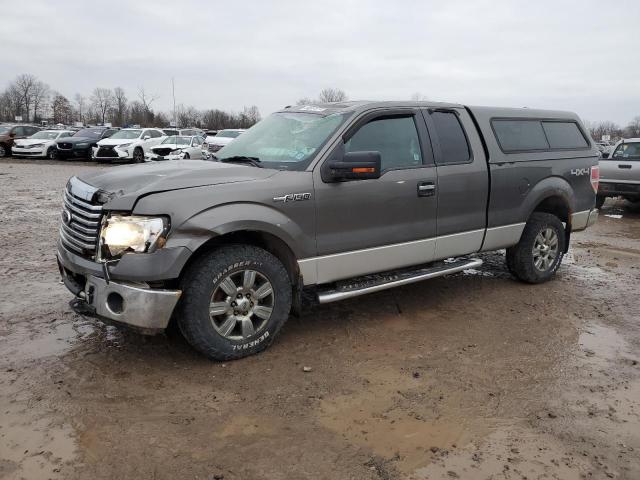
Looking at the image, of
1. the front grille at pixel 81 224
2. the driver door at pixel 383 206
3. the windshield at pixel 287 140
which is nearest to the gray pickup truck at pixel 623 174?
the driver door at pixel 383 206

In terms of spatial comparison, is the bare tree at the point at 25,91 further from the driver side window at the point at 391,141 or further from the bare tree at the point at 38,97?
the driver side window at the point at 391,141

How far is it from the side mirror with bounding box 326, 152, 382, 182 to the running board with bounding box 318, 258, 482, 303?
2.92 ft

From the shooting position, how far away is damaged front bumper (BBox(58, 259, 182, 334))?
137 inches

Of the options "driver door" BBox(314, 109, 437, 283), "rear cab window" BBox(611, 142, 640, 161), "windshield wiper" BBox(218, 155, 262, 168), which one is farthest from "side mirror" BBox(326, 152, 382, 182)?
"rear cab window" BBox(611, 142, 640, 161)

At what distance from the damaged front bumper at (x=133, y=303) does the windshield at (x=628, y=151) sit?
40.4ft

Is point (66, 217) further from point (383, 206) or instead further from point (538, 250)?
point (538, 250)

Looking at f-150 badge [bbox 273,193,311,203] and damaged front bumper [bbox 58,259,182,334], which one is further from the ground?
f-150 badge [bbox 273,193,311,203]

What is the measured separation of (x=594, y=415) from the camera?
10.9 ft

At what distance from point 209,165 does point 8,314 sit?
2.27 meters

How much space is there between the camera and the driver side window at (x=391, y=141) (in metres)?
4.54

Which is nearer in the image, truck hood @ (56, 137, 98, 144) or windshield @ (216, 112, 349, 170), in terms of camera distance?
windshield @ (216, 112, 349, 170)

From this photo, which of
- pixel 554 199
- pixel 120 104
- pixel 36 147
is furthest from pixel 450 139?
pixel 120 104

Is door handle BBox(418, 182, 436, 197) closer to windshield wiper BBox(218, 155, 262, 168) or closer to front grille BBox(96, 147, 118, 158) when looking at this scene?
windshield wiper BBox(218, 155, 262, 168)

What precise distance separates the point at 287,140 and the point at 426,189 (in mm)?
1280
